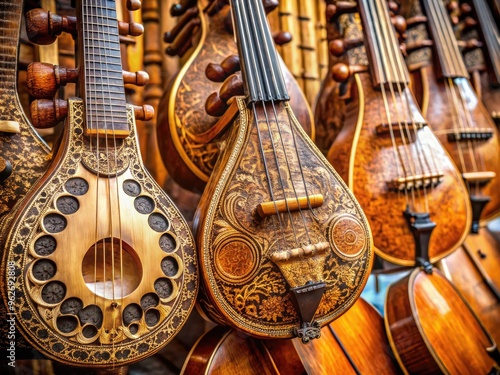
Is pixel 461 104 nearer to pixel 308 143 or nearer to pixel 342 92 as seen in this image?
pixel 342 92

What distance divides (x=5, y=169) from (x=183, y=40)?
67 centimetres

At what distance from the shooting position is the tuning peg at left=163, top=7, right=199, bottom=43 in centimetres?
119

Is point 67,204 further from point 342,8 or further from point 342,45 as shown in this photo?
point 342,8

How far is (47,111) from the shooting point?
0.72 m

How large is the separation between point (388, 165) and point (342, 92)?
32cm

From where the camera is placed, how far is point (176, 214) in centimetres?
74

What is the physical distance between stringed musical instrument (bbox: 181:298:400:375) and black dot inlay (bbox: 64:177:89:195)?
0.35m

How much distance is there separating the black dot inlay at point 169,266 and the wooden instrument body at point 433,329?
0.53 m

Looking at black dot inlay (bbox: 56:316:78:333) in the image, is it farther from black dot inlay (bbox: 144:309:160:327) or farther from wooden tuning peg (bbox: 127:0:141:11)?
wooden tuning peg (bbox: 127:0:141:11)

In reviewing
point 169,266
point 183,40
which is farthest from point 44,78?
point 183,40

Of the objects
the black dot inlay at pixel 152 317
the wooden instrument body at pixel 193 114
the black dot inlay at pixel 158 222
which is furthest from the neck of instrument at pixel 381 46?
the black dot inlay at pixel 152 317

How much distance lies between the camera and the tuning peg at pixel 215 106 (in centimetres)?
96

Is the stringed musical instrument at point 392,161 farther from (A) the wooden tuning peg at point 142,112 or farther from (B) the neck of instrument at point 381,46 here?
(A) the wooden tuning peg at point 142,112

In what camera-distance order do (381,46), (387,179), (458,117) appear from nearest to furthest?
(387,179) → (381,46) → (458,117)
